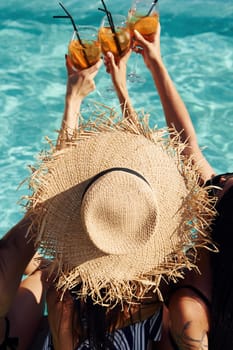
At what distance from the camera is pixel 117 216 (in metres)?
1.59

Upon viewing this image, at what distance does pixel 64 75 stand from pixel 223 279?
377 cm

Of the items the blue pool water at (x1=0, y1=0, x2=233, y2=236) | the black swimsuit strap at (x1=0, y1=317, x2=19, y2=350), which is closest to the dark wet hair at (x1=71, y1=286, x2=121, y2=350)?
the black swimsuit strap at (x1=0, y1=317, x2=19, y2=350)

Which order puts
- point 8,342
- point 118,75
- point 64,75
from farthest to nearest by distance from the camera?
point 64,75, point 118,75, point 8,342

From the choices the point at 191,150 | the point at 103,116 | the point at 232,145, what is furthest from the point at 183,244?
the point at 232,145

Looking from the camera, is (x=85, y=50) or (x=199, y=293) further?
(x=85, y=50)

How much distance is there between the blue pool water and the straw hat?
2.33 meters

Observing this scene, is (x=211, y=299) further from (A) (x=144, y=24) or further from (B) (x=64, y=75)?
(B) (x=64, y=75)

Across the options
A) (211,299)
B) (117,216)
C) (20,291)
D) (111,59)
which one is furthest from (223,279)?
(111,59)

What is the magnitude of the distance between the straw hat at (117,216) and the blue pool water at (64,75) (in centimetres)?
233

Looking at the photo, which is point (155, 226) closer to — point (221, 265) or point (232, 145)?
point (221, 265)

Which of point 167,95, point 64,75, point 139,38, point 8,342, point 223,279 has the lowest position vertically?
point 8,342

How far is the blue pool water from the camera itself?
4.45m

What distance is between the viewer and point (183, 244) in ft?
5.48

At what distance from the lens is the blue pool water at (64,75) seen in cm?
445
